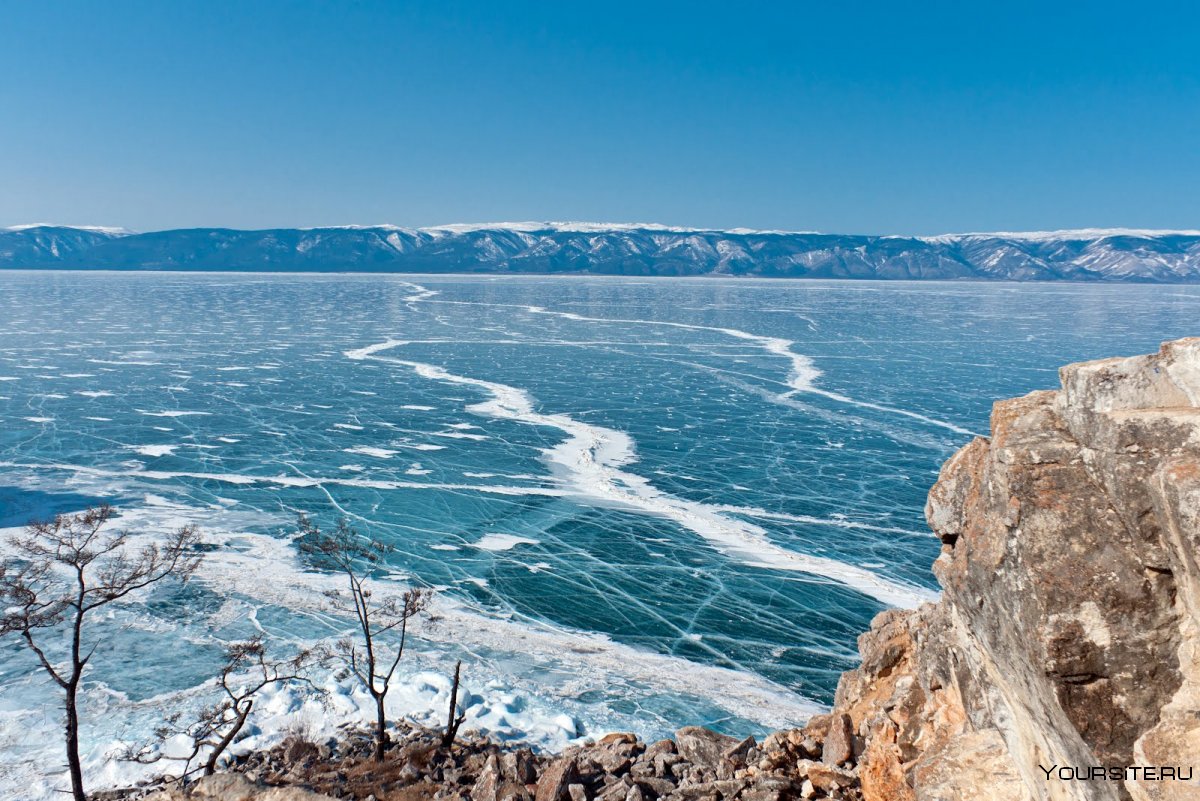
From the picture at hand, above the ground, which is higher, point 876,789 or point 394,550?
point 876,789

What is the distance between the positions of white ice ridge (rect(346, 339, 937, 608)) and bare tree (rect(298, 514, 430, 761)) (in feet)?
33.0

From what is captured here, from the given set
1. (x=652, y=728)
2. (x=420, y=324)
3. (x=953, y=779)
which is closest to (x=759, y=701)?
(x=652, y=728)

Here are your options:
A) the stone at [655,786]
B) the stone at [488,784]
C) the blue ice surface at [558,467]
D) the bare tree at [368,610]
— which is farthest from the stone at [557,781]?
the blue ice surface at [558,467]

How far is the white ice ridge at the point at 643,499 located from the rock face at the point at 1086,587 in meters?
9.40

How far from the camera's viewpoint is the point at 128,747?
58.2 feet

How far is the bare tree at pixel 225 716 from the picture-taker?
658 inches

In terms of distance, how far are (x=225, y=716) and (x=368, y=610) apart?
5.83m

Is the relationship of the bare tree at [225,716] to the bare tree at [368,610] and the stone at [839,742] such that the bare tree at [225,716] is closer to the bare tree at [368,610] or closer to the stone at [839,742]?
the bare tree at [368,610]

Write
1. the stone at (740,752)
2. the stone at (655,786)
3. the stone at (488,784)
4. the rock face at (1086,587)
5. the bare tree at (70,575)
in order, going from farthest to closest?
the bare tree at (70,575), the stone at (488,784), the stone at (740,752), the stone at (655,786), the rock face at (1086,587)

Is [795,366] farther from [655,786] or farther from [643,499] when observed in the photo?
[655,786]

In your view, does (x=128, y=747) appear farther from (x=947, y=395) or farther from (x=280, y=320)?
(x=280, y=320)

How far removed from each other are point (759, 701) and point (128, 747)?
14.8m

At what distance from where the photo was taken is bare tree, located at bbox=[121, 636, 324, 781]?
16.7 meters

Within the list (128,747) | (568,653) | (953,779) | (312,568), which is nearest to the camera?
(953,779)
